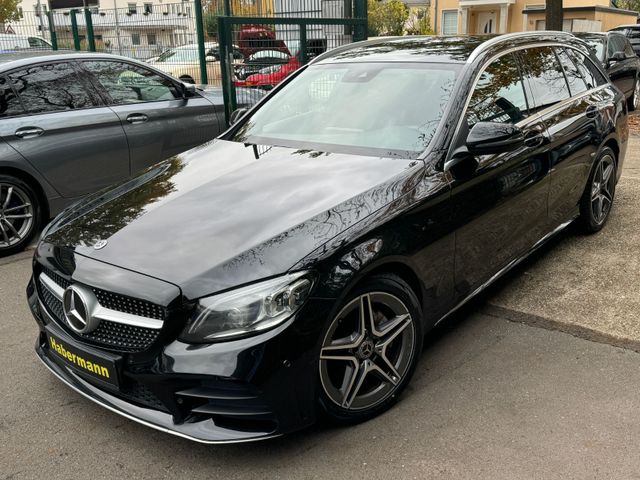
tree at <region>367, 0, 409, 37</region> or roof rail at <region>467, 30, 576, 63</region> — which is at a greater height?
tree at <region>367, 0, 409, 37</region>

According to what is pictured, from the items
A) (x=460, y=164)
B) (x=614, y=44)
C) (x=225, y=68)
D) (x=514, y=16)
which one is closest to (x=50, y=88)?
(x=225, y=68)

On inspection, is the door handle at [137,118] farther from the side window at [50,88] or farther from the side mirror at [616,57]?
the side mirror at [616,57]

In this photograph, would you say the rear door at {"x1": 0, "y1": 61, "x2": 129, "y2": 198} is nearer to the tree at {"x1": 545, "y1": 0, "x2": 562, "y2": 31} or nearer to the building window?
the tree at {"x1": 545, "y1": 0, "x2": 562, "y2": 31}

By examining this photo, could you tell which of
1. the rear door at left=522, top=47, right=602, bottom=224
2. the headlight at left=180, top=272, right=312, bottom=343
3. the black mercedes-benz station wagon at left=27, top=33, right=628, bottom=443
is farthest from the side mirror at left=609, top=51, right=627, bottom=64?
the headlight at left=180, top=272, right=312, bottom=343

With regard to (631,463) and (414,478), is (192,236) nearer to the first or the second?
(414,478)

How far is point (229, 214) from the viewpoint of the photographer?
2.94 m

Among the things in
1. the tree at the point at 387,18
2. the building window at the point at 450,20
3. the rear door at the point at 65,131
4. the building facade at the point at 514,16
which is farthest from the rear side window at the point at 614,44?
the tree at the point at 387,18

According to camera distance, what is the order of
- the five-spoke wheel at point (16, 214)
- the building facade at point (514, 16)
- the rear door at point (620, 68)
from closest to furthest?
the five-spoke wheel at point (16, 214), the rear door at point (620, 68), the building facade at point (514, 16)

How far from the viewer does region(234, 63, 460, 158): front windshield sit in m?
3.56

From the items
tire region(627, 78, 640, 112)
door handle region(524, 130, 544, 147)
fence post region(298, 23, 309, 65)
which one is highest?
fence post region(298, 23, 309, 65)

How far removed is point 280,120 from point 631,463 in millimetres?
2803

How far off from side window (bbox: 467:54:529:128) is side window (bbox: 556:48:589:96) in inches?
35.9

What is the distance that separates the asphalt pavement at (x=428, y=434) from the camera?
8.73ft

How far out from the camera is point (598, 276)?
4.64 m
